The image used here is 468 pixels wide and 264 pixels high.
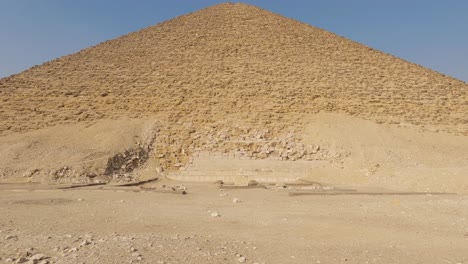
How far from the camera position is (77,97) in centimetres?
1928

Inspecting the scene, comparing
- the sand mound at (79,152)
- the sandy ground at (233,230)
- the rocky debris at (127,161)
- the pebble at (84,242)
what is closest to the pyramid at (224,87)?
the rocky debris at (127,161)

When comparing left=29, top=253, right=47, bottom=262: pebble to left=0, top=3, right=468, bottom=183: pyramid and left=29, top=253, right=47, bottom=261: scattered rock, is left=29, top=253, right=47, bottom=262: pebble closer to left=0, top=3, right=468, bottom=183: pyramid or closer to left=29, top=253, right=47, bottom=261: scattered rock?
left=29, top=253, right=47, bottom=261: scattered rock

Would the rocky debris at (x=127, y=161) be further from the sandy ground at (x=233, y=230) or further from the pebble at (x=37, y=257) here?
the pebble at (x=37, y=257)

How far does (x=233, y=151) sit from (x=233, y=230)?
1067 cm

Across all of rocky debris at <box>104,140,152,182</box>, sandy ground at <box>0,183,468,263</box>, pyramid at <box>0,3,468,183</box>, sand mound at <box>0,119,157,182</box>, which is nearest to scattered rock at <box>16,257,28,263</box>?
sandy ground at <box>0,183,468,263</box>

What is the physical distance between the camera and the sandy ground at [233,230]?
3738 mm

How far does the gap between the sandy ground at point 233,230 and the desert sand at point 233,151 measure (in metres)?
0.03

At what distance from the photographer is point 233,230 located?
4922 millimetres

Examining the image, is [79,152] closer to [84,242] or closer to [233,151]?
[233,151]

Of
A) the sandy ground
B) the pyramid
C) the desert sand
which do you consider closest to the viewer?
the sandy ground

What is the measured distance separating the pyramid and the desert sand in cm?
10

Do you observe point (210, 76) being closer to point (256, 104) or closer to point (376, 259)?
point (256, 104)

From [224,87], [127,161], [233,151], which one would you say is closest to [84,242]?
[127,161]

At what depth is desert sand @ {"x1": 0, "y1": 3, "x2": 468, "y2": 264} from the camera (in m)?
4.37
